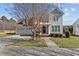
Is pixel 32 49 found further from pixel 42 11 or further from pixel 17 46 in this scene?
pixel 42 11

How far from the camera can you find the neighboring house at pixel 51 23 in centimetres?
624

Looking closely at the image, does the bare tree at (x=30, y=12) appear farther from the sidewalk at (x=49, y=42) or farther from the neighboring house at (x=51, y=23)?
the sidewalk at (x=49, y=42)

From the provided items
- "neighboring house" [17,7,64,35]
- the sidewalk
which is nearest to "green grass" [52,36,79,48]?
the sidewalk

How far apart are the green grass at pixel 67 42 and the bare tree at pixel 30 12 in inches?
21.1

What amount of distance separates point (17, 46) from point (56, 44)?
2.74 ft

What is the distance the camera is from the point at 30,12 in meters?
6.25

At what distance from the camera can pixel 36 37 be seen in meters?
6.32

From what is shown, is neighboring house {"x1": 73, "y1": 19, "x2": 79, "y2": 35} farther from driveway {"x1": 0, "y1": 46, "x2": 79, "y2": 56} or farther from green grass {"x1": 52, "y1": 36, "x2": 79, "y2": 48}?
driveway {"x1": 0, "y1": 46, "x2": 79, "y2": 56}

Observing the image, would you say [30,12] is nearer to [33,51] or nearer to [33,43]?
[33,43]

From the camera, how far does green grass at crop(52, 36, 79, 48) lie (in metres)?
6.20

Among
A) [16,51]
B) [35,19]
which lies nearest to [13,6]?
[35,19]

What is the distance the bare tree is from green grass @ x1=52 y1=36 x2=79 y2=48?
0.54 metres

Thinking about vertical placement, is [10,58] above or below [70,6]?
below

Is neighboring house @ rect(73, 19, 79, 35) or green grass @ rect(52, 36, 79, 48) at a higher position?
neighboring house @ rect(73, 19, 79, 35)
